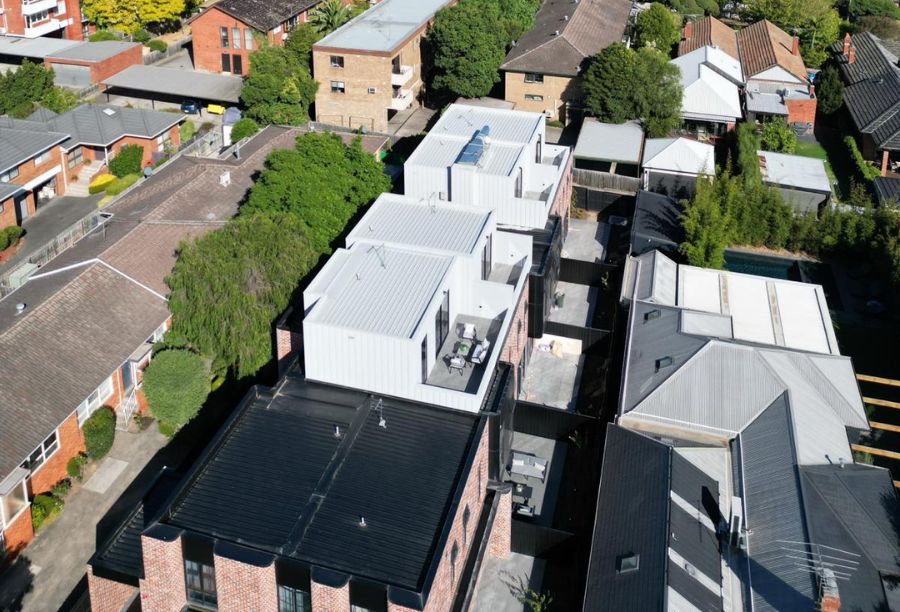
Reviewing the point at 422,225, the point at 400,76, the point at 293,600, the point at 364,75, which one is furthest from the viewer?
the point at 400,76

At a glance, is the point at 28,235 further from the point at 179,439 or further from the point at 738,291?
the point at 738,291

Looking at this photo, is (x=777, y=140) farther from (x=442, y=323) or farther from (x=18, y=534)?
(x=18, y=534)

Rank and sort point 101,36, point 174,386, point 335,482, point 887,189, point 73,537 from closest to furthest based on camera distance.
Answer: point 335,482, point 73,537, point 174,386, point 887,189, point 101,36

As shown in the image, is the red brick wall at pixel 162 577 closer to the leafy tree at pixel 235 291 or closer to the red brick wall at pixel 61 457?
the red brick wall at pixel 61 457

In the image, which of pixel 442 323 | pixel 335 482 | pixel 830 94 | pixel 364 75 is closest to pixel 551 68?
pixel 364 75

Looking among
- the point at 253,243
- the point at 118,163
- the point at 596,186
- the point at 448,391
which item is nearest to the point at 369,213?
the point at 253,243

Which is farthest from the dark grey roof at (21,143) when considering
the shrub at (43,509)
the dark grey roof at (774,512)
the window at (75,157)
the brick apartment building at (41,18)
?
the dark grey roof at (774,512)

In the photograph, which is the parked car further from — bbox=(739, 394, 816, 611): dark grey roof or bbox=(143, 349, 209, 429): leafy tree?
bbox=(739, 394, 816, 611): dark grey roof
